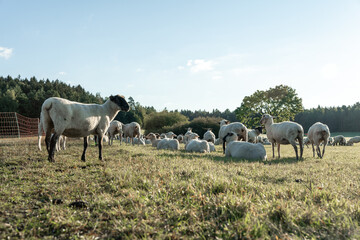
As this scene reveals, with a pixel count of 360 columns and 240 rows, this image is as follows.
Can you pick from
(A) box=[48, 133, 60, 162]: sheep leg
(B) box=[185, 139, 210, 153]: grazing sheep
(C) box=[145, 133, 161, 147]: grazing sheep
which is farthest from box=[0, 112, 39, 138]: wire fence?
(B) box=[185, 139, 210, 153]: grazing sheep

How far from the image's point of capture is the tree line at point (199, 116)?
129ft

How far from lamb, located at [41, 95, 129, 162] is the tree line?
98.5 ft

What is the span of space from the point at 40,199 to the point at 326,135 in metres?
12.8

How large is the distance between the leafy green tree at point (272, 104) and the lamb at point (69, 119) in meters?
35.4

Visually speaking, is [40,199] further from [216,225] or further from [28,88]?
[28,88]

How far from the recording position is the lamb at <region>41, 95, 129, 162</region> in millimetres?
5992

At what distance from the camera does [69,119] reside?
6.15m

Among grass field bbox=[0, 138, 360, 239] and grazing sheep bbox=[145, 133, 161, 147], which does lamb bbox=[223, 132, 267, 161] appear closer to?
grass field bbox=[0, 138, 360, 239]

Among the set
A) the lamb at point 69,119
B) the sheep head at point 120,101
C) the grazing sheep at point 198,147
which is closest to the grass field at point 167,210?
the lamb at point 69,119

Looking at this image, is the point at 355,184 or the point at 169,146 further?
the point at 169,146

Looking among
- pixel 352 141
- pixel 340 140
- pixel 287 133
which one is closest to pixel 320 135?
pixel 287 133

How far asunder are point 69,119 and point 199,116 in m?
40.6

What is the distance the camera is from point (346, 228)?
230cm

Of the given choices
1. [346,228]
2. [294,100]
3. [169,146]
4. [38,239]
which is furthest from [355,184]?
[294,100]
